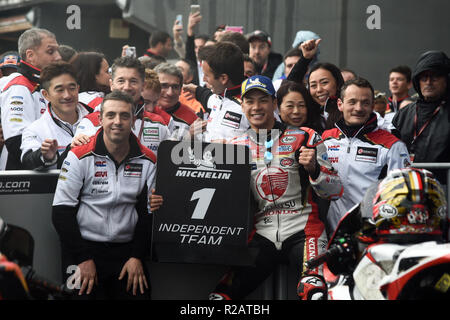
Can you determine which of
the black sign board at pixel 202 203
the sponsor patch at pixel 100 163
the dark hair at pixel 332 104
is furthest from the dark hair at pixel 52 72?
the dark hair at pixel 332 104

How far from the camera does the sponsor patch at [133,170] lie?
449 cm

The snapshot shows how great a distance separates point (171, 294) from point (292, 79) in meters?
2.37

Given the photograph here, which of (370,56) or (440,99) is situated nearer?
(440,99)

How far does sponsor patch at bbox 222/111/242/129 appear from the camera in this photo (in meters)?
5.12

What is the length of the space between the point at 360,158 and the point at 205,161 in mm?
1258

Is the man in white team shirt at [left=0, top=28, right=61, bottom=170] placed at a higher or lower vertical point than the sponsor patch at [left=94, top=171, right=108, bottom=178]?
higher

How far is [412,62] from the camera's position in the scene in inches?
400

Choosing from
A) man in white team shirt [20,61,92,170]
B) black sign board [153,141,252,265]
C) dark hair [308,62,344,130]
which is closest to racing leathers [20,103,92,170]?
man in white team shirt [20,61,92,170]

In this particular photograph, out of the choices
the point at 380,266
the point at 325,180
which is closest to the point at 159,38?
the point at 325,180

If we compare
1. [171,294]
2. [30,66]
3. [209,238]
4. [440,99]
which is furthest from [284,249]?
[30,66]

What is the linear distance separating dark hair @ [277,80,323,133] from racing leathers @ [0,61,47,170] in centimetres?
209

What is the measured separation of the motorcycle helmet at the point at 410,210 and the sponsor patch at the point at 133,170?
1.80 metres

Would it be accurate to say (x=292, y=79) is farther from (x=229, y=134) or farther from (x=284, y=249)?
(x=284, y=249)

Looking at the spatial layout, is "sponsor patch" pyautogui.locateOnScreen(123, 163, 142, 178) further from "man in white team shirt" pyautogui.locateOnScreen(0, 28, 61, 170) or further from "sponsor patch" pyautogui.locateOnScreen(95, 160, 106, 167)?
"man in white team shirt" pyautogui.locateOnScreen(0, 28, 61, 170)
